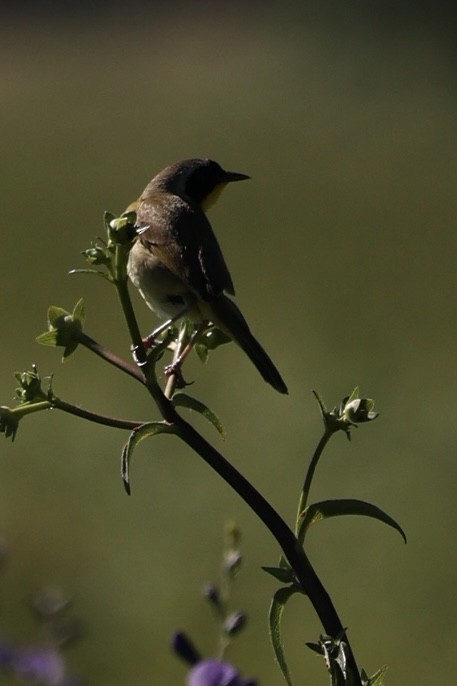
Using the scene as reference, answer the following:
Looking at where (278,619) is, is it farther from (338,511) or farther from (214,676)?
(214,676)

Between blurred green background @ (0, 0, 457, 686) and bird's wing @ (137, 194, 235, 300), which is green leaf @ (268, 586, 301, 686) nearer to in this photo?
bird's wing @ (137, 194, 235, 300)

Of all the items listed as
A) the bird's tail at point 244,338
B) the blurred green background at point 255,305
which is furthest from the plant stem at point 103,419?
the blurred green background at point 255,305

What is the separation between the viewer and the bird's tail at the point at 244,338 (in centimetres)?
163

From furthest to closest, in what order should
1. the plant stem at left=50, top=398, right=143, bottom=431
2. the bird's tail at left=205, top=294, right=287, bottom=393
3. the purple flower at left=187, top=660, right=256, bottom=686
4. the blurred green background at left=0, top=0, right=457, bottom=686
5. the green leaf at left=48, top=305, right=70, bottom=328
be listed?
the blurred green background at left=0, top=0, right=457, bottom=686, the bird's tail at left=205, top=294, right=287, bottom=393, the purple flower at left=187, top=660, right=256, bottom=686, the green leaf at left=48, top=305, right=70, bottom=328, the plant stem at left=50, top=398, right=143, bottom=431

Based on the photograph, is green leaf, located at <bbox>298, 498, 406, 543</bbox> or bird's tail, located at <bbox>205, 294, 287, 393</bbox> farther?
bird's tail, located at <bbox>205, 294, 287, 393</bbox>

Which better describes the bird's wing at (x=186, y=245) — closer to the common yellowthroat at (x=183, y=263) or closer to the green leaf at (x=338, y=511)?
the common yellowthroat at (x=183, y=263)

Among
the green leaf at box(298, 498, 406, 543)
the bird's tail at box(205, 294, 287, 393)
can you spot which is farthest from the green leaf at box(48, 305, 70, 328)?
the bird's tail at box(205, 294, 287, 393)

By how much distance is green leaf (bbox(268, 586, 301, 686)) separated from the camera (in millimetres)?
1057

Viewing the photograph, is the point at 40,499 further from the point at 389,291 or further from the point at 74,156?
the point at 74,156

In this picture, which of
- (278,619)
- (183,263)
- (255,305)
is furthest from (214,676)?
(255,305)

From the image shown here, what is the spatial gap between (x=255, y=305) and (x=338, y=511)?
399 inches

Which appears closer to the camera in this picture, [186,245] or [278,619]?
[278,619]

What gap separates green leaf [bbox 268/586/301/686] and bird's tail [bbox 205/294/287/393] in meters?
0.53

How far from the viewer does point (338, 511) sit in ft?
3.63
